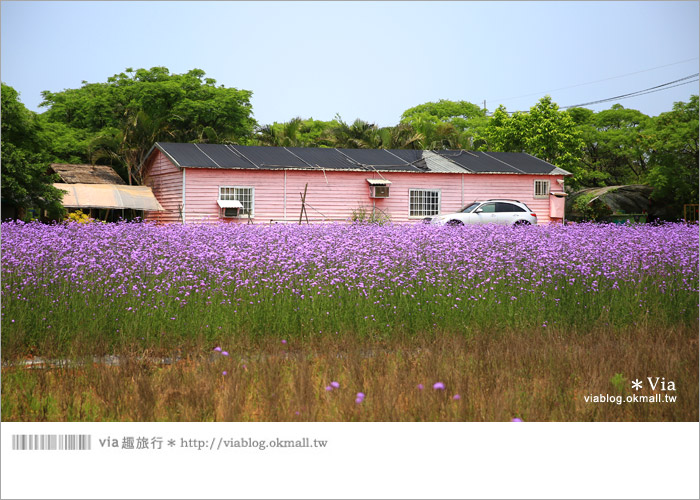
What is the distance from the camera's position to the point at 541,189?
31.2m

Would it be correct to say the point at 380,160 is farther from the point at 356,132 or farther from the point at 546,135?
the point at 546,135

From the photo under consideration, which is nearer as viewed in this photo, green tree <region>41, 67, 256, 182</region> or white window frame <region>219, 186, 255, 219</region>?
white window frame <region>219, 186, 255, 219</region>

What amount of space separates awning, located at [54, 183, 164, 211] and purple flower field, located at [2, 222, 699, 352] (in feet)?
59.5

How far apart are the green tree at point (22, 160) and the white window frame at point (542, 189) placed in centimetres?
2125

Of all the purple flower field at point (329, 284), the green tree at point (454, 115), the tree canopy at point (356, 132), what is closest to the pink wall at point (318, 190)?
the tree canopy at point (356, 132)

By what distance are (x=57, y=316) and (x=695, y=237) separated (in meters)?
8.48

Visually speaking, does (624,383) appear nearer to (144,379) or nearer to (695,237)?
(144,379)

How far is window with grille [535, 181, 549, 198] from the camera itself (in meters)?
31.1

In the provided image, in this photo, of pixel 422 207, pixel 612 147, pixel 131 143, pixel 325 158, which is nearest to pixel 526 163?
pixel 422 207

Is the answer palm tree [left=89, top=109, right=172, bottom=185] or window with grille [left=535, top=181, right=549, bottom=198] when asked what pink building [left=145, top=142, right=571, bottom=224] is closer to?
window with grille [left=535, top=181, right=549, bottom=198]

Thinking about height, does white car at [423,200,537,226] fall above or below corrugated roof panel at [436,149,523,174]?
below

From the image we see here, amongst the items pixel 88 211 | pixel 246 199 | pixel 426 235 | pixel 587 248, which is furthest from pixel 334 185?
pixel 587 248

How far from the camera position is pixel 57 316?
6.41 m

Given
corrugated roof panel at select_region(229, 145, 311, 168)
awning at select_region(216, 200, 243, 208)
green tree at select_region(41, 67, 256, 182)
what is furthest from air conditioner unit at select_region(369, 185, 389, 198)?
green tree at select_region(41, 67, 256, 182)
